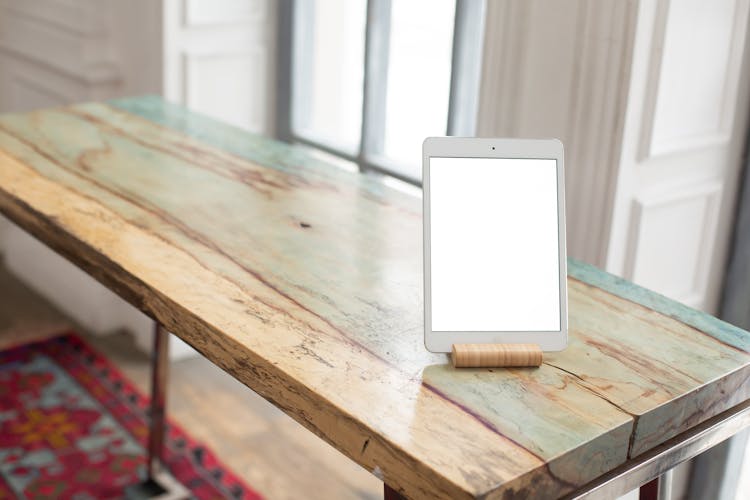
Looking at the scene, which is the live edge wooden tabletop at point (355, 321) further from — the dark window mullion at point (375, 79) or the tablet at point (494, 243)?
the dark window mullion at point (375, 79)

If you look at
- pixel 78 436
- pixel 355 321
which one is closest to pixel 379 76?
pixel 78 436

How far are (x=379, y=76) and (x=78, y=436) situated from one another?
1.24 metres

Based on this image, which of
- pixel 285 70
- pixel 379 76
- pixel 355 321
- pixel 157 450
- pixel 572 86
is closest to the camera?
pixel 355 321

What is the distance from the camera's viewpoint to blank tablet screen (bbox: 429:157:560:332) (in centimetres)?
113

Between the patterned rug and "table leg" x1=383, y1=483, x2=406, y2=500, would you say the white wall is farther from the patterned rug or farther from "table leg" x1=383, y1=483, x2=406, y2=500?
the patterned rug

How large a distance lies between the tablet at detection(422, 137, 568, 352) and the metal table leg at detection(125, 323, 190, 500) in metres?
1.26

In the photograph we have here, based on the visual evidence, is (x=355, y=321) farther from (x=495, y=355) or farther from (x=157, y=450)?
(x=157, y=450)

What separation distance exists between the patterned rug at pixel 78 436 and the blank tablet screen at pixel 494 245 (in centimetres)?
137

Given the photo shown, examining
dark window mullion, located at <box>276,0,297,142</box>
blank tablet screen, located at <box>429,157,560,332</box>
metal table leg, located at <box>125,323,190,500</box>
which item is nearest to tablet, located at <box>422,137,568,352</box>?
blank tablet screen, located at <box>429,157,560,332</box>

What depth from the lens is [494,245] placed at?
3.77 ft

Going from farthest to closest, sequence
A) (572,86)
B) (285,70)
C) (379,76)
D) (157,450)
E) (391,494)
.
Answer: (285,70) < (379,76) < (157,450) < (572,86) < (391,494)

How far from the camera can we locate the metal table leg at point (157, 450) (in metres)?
2.28

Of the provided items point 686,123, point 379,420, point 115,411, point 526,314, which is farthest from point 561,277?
point 115,411

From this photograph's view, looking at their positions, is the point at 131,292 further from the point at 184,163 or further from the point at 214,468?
the point at 214,468
